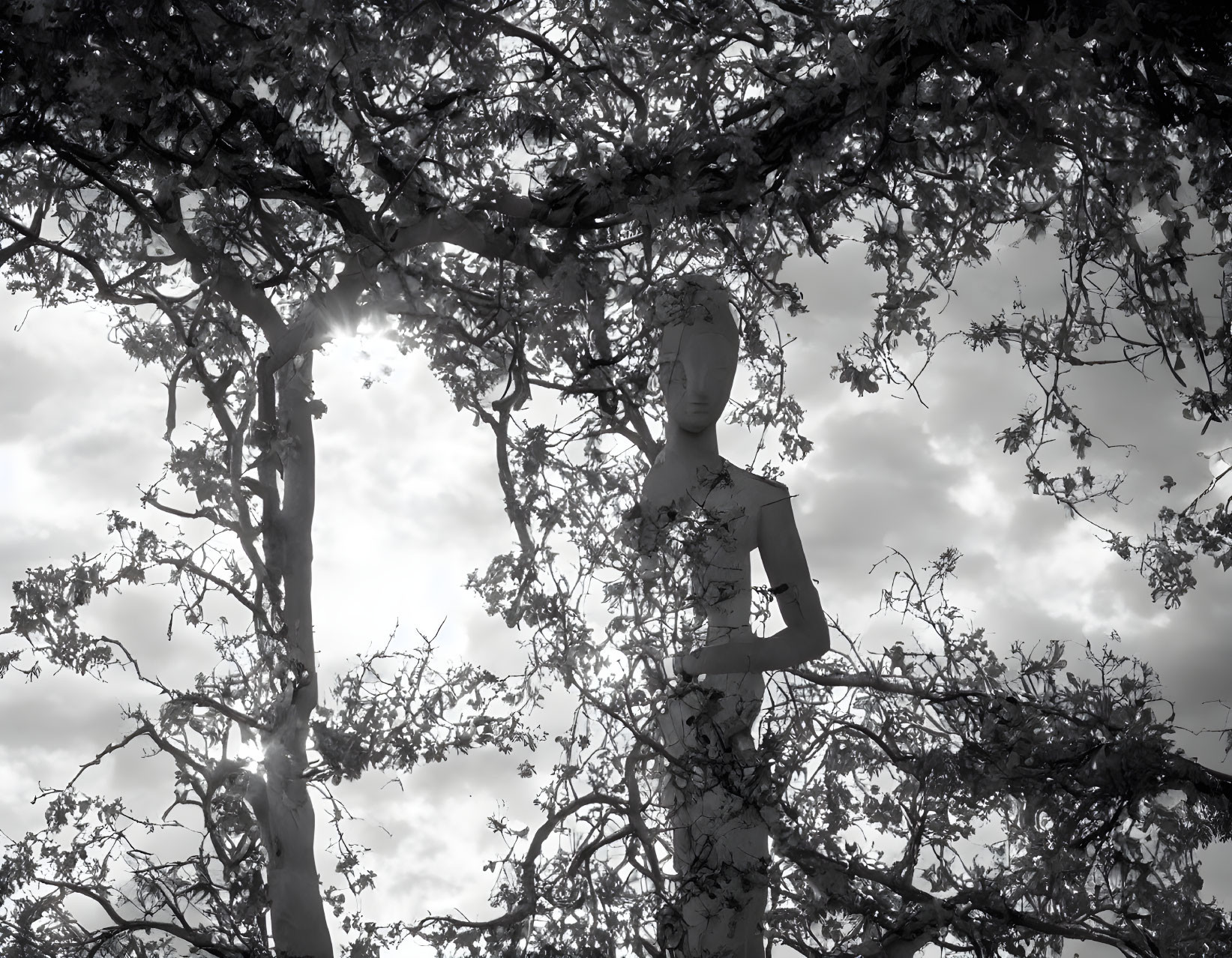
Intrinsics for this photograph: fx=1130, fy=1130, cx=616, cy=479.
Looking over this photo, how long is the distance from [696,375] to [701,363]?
61 millimetres

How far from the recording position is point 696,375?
5301 mm

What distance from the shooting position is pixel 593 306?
16.2 ft

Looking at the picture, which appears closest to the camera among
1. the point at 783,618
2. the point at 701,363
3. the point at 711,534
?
the point at 711,534

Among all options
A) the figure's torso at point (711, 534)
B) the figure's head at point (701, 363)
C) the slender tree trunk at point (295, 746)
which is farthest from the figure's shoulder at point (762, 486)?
the slender tree trunk at point (295, 746)

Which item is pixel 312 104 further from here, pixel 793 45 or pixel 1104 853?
pixel 1104 853

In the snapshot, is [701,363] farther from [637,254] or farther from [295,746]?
[295,746]

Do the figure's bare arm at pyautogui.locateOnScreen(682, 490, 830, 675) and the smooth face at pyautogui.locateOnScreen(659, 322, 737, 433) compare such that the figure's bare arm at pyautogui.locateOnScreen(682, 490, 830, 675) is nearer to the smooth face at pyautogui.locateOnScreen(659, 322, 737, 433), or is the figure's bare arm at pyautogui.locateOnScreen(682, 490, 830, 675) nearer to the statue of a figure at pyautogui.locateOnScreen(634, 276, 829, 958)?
the statue of a figure at pyautogui.locateOnScreen(634, 276, 829, 958)

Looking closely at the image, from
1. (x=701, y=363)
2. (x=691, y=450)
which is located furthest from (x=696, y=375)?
(x=691, y=450)

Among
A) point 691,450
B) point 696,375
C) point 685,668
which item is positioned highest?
point 696,375

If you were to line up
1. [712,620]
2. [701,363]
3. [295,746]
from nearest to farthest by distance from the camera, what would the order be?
1. [712,620]
2. [701,363]
3. [295,746]

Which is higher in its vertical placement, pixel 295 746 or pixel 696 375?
pixel 696 375

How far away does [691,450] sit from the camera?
5.39 metres

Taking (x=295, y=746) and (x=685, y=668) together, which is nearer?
(x=685, y=668)

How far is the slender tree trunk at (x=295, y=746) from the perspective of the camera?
278 inches
